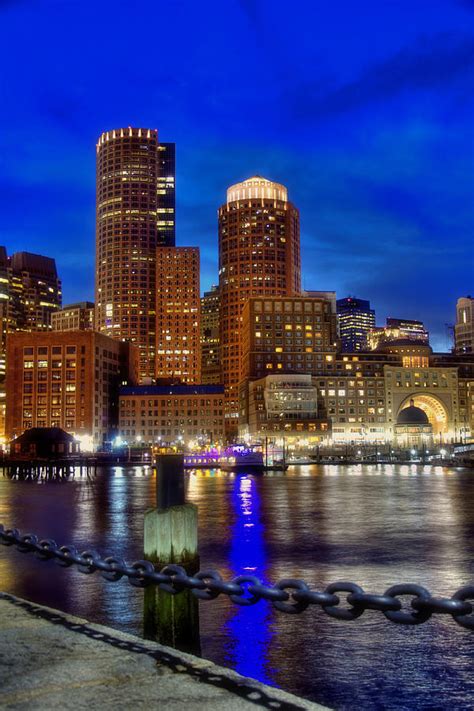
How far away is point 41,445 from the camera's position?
579 feet

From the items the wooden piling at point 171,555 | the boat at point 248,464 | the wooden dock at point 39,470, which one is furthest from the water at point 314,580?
the boat at point 248,464

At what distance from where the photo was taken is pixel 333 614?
7.99m

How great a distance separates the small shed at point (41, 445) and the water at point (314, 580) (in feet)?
370

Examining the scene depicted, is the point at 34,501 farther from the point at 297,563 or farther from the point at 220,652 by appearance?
the point at 220,652

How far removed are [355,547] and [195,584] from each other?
94.6ft

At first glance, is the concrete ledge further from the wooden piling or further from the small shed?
the small shed

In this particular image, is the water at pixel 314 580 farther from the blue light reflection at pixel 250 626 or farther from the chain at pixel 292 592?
the chain at pixel 292 592

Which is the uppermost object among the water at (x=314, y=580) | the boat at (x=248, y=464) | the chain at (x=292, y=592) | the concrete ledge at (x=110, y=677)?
the chain at (x=292, y=592)

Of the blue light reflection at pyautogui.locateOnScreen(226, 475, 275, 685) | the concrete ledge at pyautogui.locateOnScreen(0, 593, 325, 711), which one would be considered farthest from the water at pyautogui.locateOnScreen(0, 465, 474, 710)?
the concrete ledge at pyautogui.locateOnScreen(0, 593, 325, 711)

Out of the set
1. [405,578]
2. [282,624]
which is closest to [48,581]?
[282,624]

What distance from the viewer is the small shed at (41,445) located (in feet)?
575

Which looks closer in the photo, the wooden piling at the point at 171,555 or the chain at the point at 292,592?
the chain at the point at 292,592

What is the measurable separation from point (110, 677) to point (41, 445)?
176 m

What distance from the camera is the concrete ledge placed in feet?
24.2
